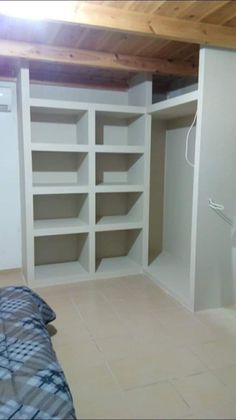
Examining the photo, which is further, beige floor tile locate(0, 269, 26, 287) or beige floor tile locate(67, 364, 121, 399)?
beige floor tile locate(0, 269, 26, 287)

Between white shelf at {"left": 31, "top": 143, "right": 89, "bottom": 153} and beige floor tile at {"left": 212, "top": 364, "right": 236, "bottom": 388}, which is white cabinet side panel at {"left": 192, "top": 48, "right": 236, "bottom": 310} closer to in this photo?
beige floor tile at {"left": 212, "top": 364, "right": 236, "bottom": 388}

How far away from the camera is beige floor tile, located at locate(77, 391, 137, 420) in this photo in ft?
5.72

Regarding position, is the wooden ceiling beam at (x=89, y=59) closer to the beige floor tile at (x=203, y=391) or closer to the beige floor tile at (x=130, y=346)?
the beige floor tile at (x=130, y=346)

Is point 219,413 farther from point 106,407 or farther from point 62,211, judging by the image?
point 62,211

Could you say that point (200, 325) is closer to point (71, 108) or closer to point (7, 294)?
point (7, 294)

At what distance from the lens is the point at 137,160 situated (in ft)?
12.9

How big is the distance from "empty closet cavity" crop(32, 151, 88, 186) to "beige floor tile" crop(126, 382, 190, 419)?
91.8 inches

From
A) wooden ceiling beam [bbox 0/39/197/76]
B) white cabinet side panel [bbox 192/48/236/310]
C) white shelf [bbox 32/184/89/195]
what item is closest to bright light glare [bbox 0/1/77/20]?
wooden ceiling beam [bbox 0/39/197/76]

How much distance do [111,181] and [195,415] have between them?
2898mm

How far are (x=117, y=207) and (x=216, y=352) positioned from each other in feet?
7.71

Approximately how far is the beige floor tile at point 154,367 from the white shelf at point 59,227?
162cm

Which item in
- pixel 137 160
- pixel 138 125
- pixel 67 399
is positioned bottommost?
pixel 67 399

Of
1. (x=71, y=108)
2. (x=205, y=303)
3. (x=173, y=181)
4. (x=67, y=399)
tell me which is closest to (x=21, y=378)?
(x=67, y=399)

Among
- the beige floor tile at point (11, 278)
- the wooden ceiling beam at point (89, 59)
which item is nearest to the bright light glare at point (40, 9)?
the wooden ceiling beam at point (89, 59)
